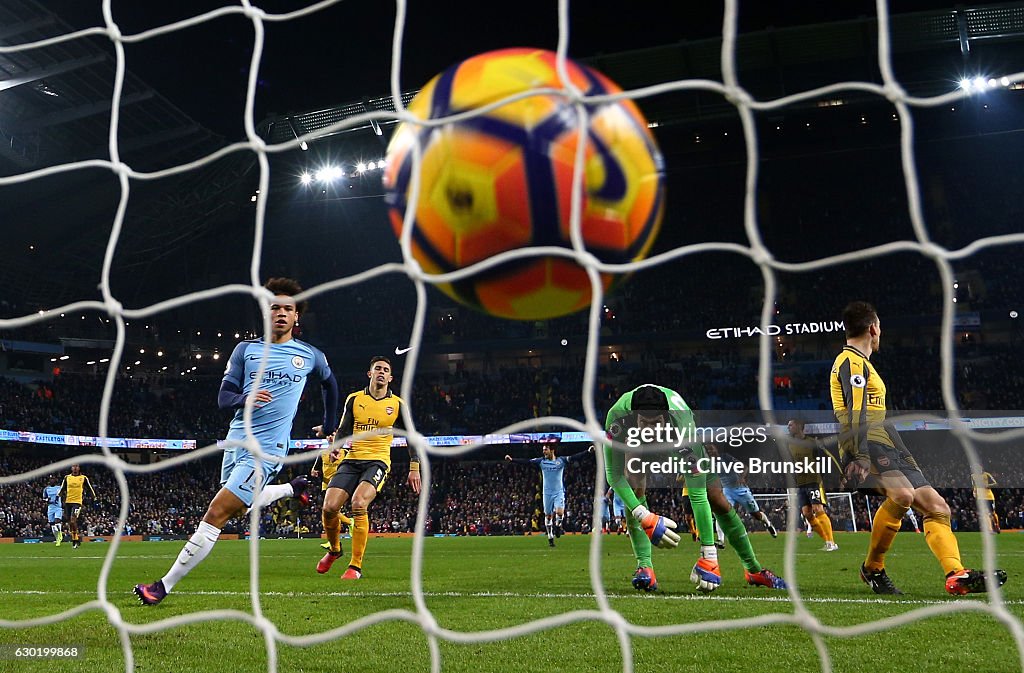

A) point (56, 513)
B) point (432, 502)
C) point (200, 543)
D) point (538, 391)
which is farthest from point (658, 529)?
point (538, 391)

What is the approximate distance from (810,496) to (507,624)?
27.4 feet

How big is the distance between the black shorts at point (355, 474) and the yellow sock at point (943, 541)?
4195mm

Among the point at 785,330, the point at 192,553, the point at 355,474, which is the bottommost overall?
the point at 192,553

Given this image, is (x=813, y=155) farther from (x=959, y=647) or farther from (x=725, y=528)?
(x=959, y=647)

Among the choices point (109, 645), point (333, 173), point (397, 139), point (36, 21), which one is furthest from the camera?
point (333, 173)

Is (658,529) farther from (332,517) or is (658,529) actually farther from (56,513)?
(56,513)

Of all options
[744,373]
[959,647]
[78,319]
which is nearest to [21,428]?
[78,319]

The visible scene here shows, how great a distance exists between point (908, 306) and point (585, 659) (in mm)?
27662

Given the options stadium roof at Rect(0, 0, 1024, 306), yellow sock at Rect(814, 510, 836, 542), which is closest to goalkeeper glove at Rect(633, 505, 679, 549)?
yellow sock at Rect(814, 510, 836, 542)

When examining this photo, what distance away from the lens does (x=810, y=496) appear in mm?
11422

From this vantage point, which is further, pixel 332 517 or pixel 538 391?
pixel 538 391

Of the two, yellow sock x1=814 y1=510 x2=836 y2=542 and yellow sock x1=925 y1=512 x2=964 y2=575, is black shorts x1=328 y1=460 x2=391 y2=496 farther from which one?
yellow sock x1=814 y1=510 x2=836 y2=542

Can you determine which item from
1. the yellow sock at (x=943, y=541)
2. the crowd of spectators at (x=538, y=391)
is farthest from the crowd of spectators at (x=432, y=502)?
the yellow sock at (x=943, y=541)

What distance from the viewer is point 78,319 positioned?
33.6 m
